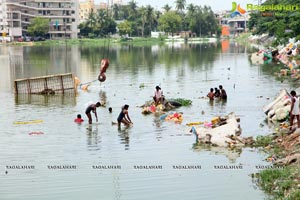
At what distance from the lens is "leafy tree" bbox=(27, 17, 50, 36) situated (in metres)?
162

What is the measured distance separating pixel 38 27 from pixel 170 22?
4073 centimetres

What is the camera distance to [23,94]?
132 ft

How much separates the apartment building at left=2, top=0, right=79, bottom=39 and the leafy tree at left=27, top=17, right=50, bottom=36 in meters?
5.63

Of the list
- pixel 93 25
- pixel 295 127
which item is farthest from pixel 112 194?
pixel 93 25

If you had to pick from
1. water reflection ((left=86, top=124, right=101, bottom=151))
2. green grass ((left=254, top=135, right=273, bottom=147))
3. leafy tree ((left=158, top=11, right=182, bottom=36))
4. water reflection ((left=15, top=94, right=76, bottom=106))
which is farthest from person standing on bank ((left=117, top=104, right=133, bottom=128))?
leafy tree ((left=158, top=11, right=182, bottom=36))

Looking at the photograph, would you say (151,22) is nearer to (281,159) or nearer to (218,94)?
(218,94)

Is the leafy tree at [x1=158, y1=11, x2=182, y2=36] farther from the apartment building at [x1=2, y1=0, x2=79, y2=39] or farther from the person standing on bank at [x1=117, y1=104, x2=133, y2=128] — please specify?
the person standing on bank at [x1=117, y1=104, x2=133, y2=128]

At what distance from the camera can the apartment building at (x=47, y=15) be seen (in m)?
169

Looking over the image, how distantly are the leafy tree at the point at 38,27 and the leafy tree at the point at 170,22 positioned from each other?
35.6m

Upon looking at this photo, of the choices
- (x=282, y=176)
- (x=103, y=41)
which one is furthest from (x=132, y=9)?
(x=282, y=176)

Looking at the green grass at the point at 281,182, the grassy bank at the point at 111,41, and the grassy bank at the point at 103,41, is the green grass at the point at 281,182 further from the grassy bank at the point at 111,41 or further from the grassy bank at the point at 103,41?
the grassy bank at the point at 111,41

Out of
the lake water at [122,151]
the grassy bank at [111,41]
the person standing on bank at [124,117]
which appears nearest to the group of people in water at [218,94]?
the lake water at [122,151]

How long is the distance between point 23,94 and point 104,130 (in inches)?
601

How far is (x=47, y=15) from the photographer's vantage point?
177750 mm
